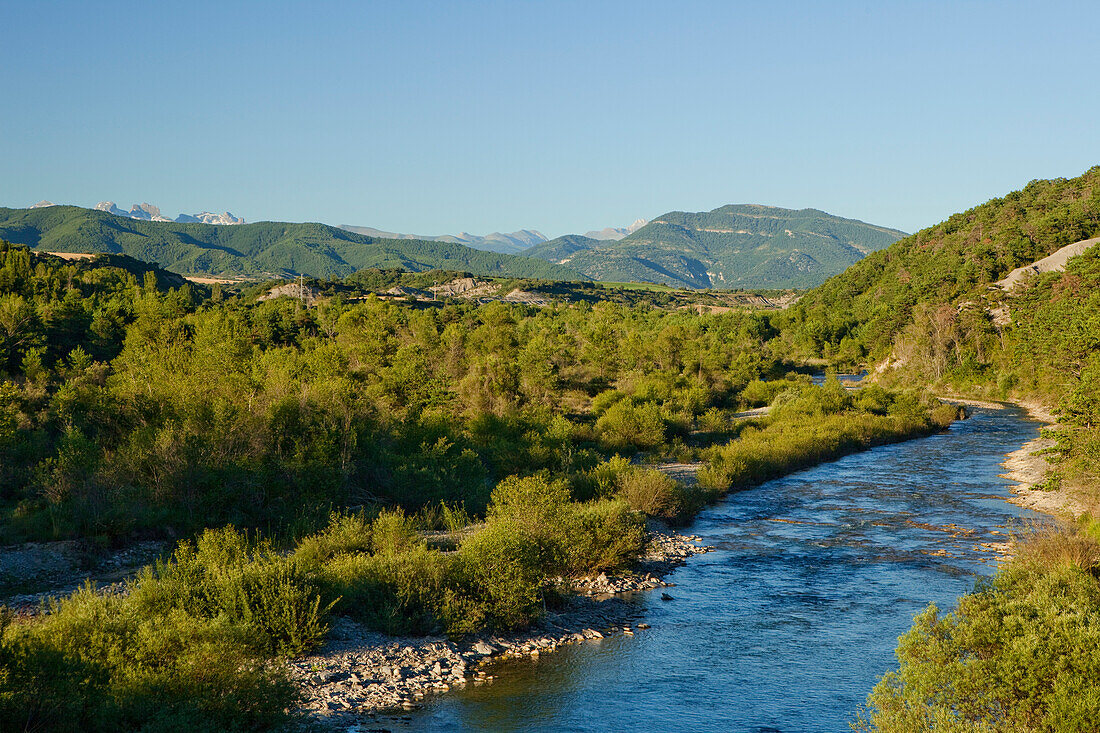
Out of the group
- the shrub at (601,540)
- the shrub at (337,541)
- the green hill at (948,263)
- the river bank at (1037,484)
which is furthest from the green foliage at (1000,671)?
the green hill at (948,263)

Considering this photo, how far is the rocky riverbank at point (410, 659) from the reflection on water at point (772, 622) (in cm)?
51

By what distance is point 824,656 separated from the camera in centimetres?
1911

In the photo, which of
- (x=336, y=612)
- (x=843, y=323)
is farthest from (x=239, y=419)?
(x=843, y=323)

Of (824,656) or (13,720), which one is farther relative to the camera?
(824,656)

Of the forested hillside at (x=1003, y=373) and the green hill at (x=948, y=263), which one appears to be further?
the green hill at (x=948, y=263)

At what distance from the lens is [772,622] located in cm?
2144

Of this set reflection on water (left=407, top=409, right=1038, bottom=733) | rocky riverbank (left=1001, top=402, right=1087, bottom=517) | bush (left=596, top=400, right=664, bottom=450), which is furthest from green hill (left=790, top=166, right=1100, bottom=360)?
reflection on water (left=407, top=409, right=1038, bottom=733)

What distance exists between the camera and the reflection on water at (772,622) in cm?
1628

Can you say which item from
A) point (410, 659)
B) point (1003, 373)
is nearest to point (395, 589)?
point (410, 659)

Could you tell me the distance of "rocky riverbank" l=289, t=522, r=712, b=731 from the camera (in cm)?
1602

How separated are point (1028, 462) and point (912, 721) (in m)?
34.9

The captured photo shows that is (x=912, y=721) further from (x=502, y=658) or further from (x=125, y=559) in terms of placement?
(x=125, y=559)

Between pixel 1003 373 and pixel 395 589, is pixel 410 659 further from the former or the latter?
pixel 1003 373

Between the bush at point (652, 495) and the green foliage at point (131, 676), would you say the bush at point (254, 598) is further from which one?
the bush at point (652, 495)
